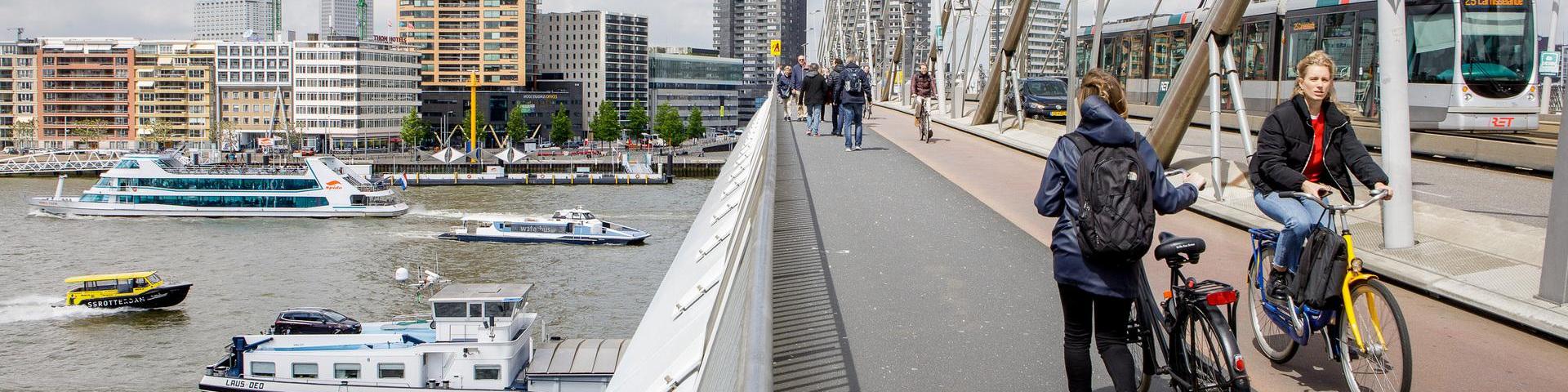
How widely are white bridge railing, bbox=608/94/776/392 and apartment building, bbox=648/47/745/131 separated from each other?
13037 centimetres

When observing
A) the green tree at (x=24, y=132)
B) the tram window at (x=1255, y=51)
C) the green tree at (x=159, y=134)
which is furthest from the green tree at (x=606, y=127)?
the tram window at (x=1255, y=51)

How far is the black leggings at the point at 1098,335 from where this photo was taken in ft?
13.1

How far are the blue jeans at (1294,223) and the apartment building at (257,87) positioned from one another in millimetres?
121199

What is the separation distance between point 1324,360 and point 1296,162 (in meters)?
0.77

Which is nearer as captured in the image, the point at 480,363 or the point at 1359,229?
the point at 1359,229

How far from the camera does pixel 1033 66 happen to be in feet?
317

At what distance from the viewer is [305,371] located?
28562 millimetres

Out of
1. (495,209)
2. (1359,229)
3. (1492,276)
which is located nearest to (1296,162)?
(1492,276)

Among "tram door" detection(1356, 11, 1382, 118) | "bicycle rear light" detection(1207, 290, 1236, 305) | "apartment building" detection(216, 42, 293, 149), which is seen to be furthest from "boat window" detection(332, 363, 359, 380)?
"apartment building" detection(216, 42, 293, 149)

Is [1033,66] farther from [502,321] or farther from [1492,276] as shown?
[1492,276]

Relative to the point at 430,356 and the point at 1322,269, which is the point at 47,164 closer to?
the point at 430,356

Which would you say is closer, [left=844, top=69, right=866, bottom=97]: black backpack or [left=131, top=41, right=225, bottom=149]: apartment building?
[left=844, top=69, right=866, bottom=97]: black backpack

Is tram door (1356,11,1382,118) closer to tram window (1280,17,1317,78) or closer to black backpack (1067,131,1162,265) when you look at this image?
tram window (1280,17,1317,78)

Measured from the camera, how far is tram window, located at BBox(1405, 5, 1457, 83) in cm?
1606
